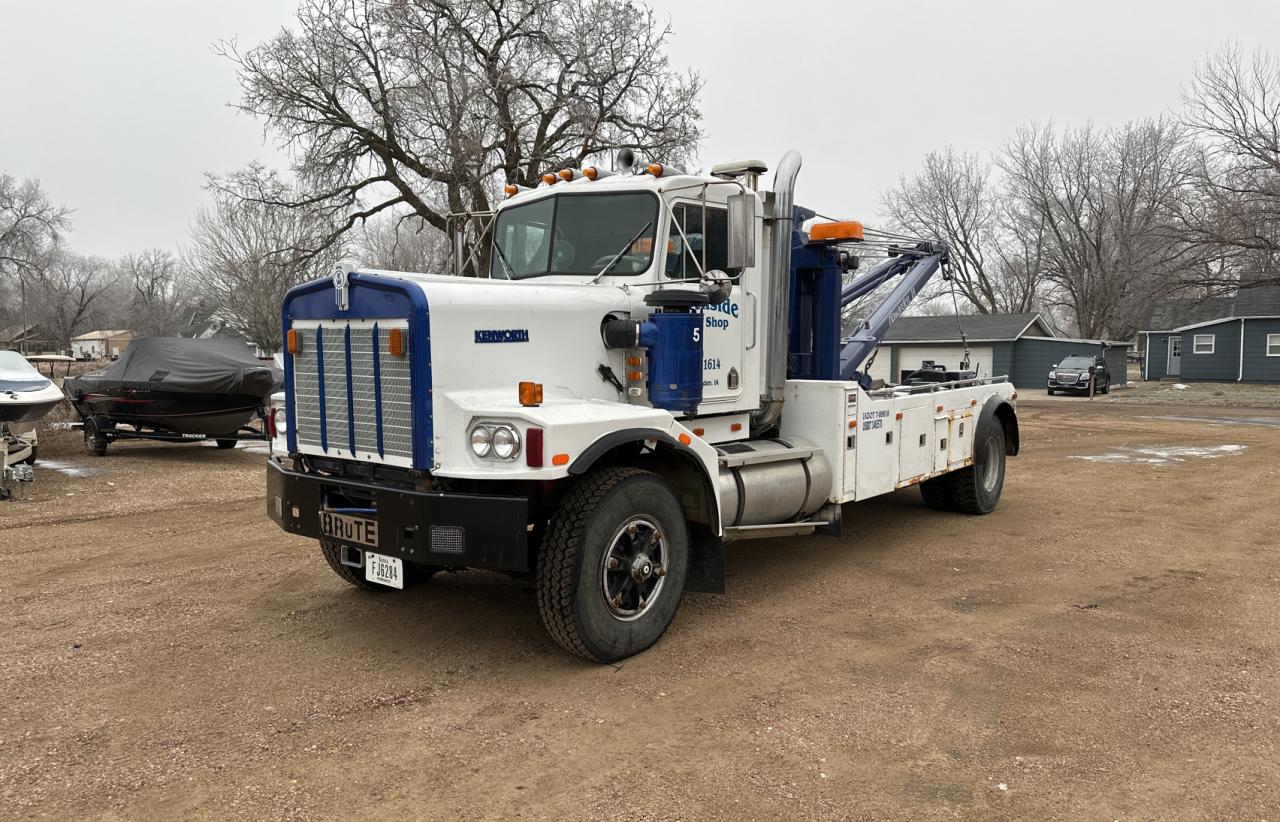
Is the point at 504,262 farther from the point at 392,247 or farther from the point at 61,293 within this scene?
Result: the point at 61,293

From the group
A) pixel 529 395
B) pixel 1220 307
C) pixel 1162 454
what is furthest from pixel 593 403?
pixel 1220 307

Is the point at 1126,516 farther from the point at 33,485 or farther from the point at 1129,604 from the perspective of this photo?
the point at 33,485

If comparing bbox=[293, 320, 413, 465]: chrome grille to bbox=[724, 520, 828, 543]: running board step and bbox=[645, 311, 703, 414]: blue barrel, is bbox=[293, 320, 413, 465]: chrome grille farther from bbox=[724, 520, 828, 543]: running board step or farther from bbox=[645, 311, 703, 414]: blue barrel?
bbox=[724, 520, 828, 543]: running board step

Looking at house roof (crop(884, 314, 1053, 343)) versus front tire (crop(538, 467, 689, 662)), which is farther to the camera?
house roof (crop(884, 314, 1053, 343))

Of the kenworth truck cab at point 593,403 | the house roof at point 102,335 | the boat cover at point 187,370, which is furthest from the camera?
the house roof at point 102,335

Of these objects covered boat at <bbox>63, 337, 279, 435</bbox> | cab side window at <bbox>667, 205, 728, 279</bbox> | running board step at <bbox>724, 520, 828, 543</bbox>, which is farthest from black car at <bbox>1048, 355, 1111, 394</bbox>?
cab side window at <bbox>667, 205, 728, 279</bbox>

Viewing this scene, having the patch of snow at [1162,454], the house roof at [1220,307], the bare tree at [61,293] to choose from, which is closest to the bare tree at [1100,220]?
the house roof at [1220,307]

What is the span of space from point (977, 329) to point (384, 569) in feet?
128

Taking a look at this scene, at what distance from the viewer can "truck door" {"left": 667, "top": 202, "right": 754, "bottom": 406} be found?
18.0ft

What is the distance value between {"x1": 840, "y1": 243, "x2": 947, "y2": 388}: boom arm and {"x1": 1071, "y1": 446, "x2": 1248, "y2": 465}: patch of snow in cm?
549

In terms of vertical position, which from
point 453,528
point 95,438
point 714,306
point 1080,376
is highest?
point 714,306

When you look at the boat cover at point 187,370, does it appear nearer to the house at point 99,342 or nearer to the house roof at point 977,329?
the house roof at point 977,329

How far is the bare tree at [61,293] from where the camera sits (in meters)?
58.7

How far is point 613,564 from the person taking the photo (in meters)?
4.52
